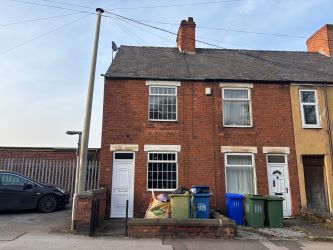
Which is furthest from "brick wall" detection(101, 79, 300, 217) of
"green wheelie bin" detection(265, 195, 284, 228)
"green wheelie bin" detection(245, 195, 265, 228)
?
"green wheelie bin" detection(265, 195, 284, 228)

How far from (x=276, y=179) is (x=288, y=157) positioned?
1.08 metres

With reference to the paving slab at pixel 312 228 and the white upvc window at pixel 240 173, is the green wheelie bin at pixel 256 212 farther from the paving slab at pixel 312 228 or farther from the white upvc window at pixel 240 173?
the white upvc window at pixel 240 173

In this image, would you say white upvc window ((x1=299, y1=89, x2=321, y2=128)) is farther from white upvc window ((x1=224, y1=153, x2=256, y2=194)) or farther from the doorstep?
the doorstep

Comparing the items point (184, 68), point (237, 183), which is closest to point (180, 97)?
point (184, 68)

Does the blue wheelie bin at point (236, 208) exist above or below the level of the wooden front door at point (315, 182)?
below

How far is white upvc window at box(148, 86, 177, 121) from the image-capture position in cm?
1341

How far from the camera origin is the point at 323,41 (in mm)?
17625

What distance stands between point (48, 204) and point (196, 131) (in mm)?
6662

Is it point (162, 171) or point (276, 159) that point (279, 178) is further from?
point (162, 171)

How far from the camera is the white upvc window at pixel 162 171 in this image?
498 inches

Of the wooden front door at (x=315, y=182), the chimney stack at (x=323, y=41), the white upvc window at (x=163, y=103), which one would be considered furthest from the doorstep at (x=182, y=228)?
the chimney stack at (x=323, y=41)

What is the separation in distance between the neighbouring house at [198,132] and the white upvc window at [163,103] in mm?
44

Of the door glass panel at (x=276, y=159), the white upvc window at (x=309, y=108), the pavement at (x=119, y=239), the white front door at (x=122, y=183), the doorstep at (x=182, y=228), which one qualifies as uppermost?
the white upvc window at (x=309, y=108)

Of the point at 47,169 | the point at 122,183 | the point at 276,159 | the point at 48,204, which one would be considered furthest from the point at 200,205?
the point at 47,169
